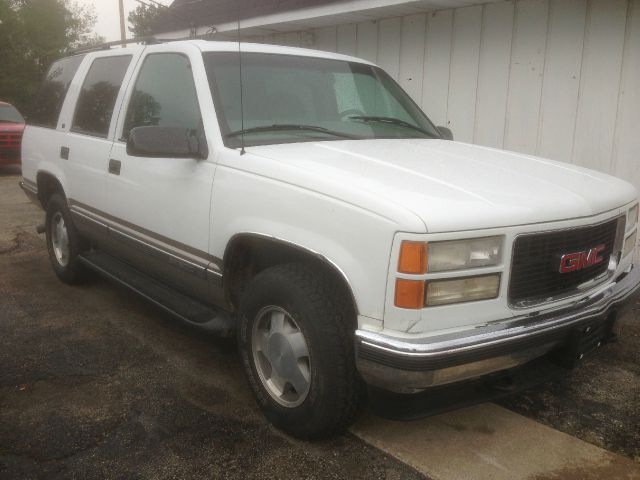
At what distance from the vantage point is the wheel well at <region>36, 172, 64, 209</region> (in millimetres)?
5145

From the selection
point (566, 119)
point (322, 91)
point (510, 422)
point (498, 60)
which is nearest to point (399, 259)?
point (510, 422)

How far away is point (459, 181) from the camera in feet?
8.93

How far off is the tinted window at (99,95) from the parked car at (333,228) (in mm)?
31

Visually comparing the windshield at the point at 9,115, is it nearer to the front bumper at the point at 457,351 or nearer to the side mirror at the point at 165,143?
the side mirror at the point at 165,143

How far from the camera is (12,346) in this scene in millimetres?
4020

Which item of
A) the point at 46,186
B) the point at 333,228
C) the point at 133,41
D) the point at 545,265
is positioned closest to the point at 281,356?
the point at 333,228

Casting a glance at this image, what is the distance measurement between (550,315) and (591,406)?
42.3 inches

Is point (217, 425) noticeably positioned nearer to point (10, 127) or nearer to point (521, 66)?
point (521, 66)

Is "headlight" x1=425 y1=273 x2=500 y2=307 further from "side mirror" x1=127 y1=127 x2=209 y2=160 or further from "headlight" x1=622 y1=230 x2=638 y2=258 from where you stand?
"side mirror" x1=127 y1=127 x2=209 y2=160

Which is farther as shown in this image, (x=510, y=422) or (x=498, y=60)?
(x=498, y=60)

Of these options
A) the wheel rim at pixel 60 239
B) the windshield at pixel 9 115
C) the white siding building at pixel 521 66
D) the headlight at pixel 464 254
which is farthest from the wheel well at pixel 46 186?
the windshield at pixel 9 115

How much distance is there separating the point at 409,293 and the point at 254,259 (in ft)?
3.76

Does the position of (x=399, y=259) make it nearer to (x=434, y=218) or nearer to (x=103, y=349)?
(x=434, y=218)

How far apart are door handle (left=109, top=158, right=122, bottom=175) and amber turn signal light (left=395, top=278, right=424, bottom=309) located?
238 centimetres
